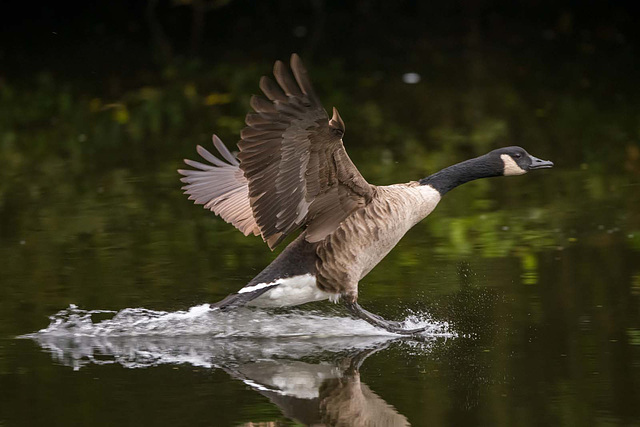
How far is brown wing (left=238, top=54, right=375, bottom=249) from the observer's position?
5.62m

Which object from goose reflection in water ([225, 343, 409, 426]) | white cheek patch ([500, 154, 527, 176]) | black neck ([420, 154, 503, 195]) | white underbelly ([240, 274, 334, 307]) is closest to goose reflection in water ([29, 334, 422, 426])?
goose reflection in water ([225, 343, 409, 426])

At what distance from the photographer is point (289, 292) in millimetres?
6520

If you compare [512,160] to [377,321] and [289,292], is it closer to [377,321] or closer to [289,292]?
[377,321]

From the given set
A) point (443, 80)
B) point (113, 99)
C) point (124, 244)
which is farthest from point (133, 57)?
point (124, 244)

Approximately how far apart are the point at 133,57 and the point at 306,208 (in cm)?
1233

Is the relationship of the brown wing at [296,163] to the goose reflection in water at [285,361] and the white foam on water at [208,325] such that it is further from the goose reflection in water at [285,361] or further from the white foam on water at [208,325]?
the goose reflection in water at [285,361]

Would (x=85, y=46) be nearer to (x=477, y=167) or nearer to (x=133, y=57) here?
(x=133, y=57)

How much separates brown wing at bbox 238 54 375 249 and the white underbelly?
0.27 meters

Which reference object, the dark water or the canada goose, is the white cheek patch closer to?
the canada goose

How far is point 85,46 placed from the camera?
19703 millimetres

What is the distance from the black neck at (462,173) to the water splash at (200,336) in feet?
2.77

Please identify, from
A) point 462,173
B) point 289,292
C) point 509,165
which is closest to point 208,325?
point 289,292

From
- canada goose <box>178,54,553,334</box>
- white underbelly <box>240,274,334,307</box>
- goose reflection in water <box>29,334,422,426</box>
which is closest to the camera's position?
goose reflection in water <box>29,334,422,426</box>

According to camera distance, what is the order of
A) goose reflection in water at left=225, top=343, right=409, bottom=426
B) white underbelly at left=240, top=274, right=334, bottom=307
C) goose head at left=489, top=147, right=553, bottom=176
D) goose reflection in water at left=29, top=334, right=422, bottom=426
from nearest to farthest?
goose reflection in water at left=225, top=343, right=409, bottom=426, goose reflection in water at left=29, top=334, right=422, bottom=426, white underbelly at left=240, top=274, right=334, bottom=307, goose head at left=489, top=147, right=553, bottom=176
